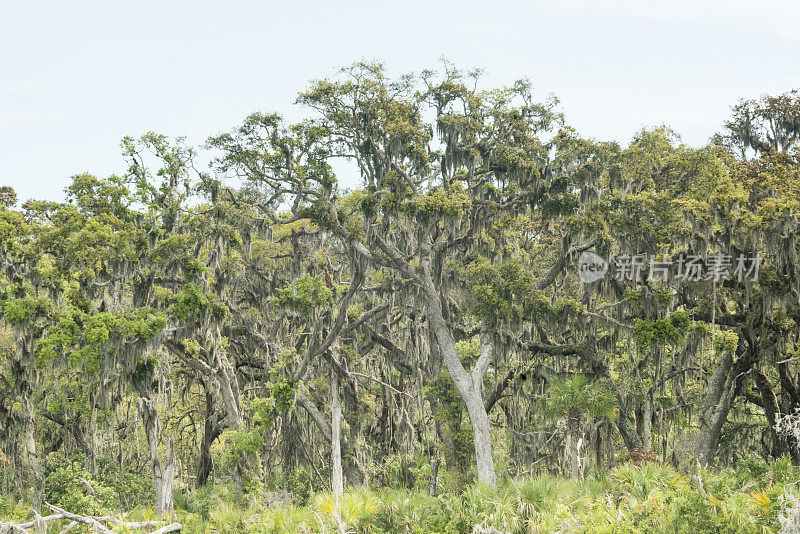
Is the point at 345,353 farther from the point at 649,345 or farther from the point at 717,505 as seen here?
the point at 717,505

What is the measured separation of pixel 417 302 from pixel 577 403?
5.58 meters

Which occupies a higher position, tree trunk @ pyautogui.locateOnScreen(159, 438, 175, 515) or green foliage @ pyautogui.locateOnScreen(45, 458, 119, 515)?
tree trunk @ pyautogui.locateOnScreen(159, 438, 175, 515)

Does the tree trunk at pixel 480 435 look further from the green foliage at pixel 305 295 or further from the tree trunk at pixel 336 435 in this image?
the green foliage at pixel 305 295

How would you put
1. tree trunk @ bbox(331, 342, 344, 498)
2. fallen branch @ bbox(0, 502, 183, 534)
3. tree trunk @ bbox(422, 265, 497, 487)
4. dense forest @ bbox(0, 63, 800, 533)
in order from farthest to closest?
tree trunk @ bbox(331, 342, 344, 498) → tree trunk @ bbox(422, 265, 497, 487) → dense forest @ bbox(0, 63, 800, 533) → fallen branch @ bbox(0, 502, 183, 534)

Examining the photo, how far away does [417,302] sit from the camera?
2120cm

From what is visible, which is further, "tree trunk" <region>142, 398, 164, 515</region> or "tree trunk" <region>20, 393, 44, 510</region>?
"tree trunk" <region>20, 393, 44, 510</region>

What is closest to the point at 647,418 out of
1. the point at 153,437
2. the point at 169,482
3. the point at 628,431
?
the point at 628,431

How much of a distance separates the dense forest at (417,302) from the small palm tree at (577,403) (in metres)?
0.08

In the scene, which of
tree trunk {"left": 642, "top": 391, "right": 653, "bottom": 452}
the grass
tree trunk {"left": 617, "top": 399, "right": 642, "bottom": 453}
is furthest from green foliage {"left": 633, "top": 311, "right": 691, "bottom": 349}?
the grass

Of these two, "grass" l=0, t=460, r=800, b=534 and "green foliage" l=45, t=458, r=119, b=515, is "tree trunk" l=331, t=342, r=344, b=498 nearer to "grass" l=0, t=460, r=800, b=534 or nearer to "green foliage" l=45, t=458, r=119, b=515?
"grass" l=0, t=460, r=800, b=534

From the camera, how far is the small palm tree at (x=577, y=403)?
18141 millimetres

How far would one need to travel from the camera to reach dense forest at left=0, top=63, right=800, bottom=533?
17078 millimetres

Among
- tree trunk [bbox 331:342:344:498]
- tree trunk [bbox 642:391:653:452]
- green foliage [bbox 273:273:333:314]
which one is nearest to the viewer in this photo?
green foliage [bbox 273:273:333:314]

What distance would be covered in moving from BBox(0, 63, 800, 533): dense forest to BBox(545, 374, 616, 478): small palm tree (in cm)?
8
